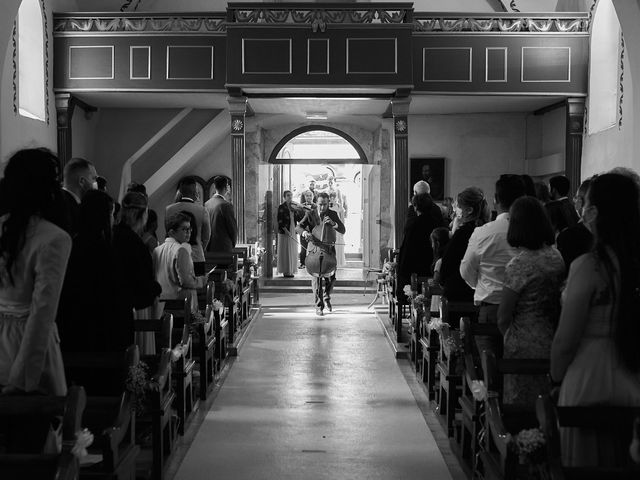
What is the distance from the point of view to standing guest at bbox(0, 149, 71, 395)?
337 centimetres

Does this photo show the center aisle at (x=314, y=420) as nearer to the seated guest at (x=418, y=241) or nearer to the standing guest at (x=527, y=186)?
the seated guest at (x=418, y=241)

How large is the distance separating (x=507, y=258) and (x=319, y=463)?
1881 mm

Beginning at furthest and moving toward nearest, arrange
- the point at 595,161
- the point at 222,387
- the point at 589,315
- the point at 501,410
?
the point at 595,161 → the point at 222,387 → the point at 501,410 → the point at 589,315

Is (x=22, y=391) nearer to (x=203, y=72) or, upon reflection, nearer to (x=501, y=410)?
(x=501, y=410)

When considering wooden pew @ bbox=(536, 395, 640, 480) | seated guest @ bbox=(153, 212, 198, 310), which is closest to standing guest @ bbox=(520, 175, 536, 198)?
wooden pew @ bbox=(536, 395, 640, 480)

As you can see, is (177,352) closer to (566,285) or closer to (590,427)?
(566,285)

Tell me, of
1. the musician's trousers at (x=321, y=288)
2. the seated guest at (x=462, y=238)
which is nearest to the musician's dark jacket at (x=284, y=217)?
the musician's trousers at (x=321, y=288)

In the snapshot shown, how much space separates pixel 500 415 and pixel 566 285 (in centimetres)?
80

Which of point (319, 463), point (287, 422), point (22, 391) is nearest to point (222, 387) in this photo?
point (287, 422)

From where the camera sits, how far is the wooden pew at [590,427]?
3.01 metres

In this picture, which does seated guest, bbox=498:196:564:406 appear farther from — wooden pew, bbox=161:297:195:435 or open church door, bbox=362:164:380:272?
open church door, bbox=362:164:380:272

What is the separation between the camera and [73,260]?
4.39m

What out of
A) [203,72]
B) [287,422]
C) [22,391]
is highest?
[203,72]

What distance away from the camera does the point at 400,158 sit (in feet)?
46.5
